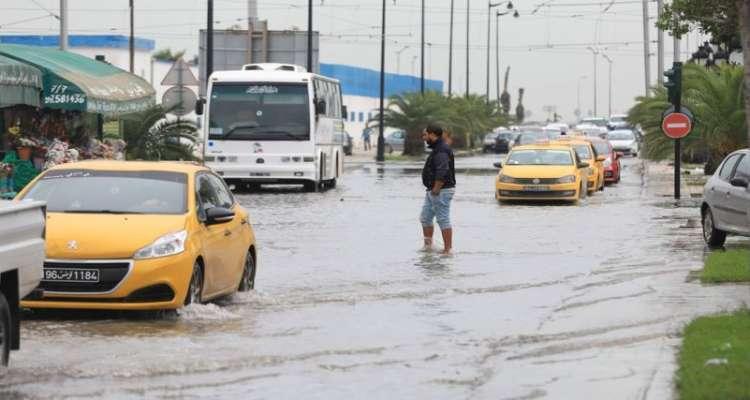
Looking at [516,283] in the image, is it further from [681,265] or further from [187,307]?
[187,307]

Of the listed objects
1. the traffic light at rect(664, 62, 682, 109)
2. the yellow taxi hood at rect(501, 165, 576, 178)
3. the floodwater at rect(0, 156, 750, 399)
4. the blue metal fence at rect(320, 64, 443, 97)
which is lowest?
the floodwater at rect(0, 156, 750, 399)

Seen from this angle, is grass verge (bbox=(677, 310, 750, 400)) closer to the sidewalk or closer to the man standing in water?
the man standing in water

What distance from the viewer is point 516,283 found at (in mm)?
17953

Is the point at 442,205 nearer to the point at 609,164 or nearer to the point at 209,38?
the point at 609,164

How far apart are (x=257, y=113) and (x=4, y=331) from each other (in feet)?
96.5

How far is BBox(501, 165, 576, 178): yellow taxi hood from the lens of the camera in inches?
1391

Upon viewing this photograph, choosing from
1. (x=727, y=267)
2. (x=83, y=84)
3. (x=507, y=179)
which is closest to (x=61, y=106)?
(x=83, y=84)

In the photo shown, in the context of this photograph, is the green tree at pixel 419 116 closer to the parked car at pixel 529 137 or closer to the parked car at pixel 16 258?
the parked car at pixel 529 137

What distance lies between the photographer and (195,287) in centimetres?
1440

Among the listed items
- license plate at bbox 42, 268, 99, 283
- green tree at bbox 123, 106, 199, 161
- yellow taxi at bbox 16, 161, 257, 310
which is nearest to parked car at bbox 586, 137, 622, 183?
green tree at bbox 123, 106, 199, 161

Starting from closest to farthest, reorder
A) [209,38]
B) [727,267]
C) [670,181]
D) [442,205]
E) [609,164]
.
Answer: [727,267] < [442,205] < [670,181] < [609,164] < [209,38]

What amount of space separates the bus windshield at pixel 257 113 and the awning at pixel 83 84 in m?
2.43

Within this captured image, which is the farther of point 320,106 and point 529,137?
point 529,137

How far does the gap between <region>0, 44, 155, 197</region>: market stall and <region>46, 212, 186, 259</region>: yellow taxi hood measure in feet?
41.3
